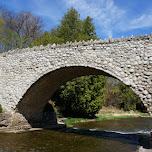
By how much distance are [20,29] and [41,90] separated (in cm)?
1428

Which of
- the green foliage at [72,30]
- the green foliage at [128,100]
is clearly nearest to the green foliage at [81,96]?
the green foliage at [72,30]

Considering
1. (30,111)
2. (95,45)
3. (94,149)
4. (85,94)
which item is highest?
(95,45)

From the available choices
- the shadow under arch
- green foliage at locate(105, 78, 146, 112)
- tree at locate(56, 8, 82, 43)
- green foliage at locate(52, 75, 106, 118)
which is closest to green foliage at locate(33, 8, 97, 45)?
tree at locate(56, 8, 82, 43)

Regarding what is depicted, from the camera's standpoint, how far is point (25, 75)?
1010 cm

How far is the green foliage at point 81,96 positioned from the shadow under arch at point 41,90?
479 centimetres

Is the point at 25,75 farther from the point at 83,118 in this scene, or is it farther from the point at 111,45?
the point at 83,118

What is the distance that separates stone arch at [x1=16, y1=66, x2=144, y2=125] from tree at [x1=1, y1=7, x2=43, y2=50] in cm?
1135

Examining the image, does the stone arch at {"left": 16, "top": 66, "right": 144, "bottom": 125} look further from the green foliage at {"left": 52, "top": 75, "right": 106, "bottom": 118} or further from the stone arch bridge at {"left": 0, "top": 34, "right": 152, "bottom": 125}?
the green foliage at {"left": 52, "top": 75, "right": 106, "bottom": 118}

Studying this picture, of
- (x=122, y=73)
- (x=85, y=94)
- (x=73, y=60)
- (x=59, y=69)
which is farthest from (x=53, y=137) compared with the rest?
(x=85, y=94)

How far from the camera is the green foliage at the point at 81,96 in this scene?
1656cm

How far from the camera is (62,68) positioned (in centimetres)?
900

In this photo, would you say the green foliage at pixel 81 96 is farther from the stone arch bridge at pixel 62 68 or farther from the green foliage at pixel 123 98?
the green foliage at pixel 123 98

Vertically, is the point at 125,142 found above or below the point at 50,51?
below

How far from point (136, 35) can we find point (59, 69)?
3.75 meters
